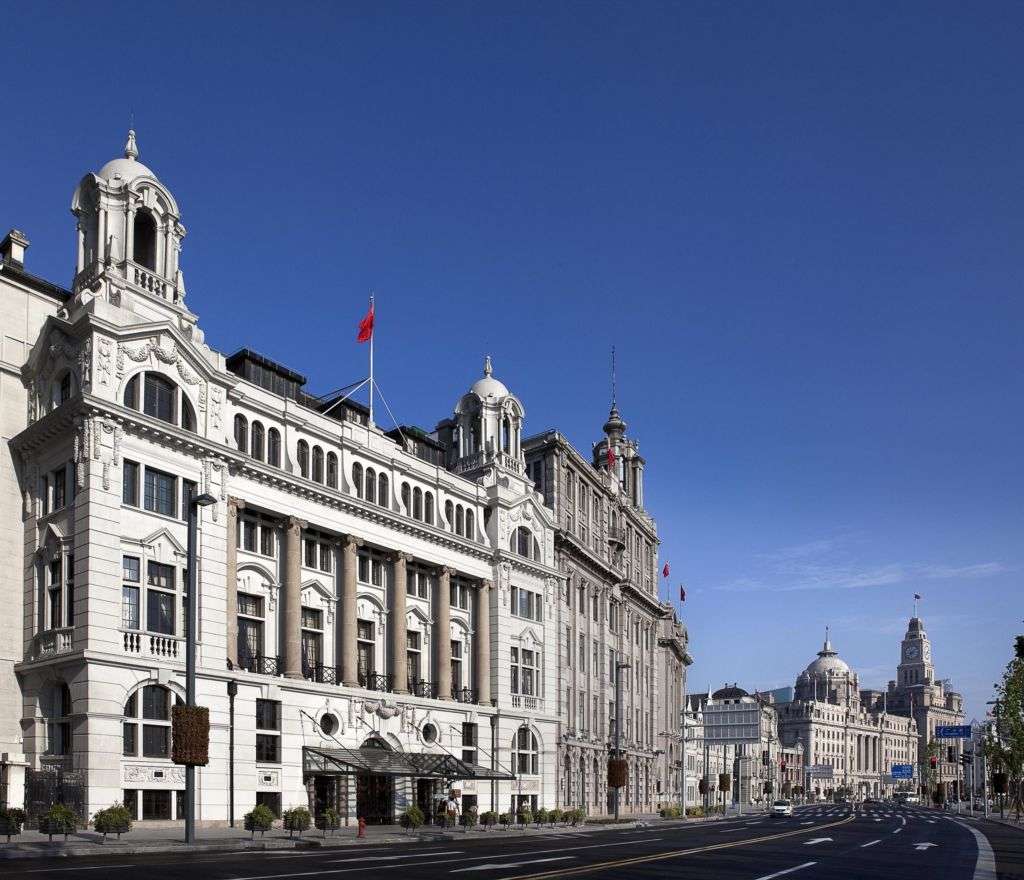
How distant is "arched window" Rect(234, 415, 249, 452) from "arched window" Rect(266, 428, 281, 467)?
1.67 metres

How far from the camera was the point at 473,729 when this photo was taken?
242 ft

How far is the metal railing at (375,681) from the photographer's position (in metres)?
66.1

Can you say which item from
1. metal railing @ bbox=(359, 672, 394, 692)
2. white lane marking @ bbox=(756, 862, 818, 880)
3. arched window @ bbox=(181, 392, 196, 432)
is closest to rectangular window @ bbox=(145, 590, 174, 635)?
arched window @ bbox=(181, 392, 196, 432)

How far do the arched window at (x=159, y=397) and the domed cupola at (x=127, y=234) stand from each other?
3967 millimetres

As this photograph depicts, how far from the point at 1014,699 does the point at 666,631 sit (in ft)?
119

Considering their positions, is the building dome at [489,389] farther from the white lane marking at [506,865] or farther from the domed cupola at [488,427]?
the white lane marking at [506,865]

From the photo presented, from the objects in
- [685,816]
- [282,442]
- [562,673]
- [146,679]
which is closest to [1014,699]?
[685,816]

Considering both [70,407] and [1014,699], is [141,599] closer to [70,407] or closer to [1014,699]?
[70,407]

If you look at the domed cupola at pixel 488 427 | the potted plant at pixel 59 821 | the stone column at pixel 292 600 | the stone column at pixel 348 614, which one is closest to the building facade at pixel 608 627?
the domed cupola at pixel 488 427

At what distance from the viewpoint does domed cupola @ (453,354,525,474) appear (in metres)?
82.0

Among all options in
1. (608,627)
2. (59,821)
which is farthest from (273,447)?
(608,627)

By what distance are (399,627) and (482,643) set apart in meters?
9.04

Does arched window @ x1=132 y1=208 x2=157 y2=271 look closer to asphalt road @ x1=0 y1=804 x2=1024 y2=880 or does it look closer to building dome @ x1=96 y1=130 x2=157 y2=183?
building dome @ x1=96 y1=130 x2=157 y2=183

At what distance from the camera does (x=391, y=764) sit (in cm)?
6281
